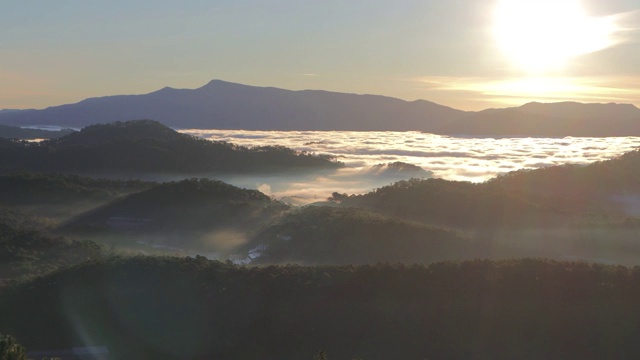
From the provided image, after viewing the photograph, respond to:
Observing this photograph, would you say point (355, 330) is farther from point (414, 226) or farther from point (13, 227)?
point (13, 227)

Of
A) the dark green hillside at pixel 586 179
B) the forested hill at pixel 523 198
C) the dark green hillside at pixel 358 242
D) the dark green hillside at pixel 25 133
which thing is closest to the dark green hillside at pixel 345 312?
the dark green hillside at pixel 358 242

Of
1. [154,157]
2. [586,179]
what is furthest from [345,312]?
[154,157]

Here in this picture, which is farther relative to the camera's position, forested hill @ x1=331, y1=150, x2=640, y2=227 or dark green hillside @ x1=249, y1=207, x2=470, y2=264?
forested hill @ x1=331, y1=150, x2=640, y2=227

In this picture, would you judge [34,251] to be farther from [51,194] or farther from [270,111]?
[270,111]

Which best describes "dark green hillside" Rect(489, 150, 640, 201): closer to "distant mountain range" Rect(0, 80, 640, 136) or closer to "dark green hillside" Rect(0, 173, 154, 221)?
"dark green hillside" Rect(0, 173, 154, 221)

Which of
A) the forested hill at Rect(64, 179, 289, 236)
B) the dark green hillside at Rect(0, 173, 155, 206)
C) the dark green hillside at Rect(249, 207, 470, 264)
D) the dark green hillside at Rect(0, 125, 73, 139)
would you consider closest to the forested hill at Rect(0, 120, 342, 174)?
the dark green hillside at Rect(0, 173, 155, 206)

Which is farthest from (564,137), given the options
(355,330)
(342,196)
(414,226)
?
(355,330)

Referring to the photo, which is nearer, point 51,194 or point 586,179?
point 51,194
